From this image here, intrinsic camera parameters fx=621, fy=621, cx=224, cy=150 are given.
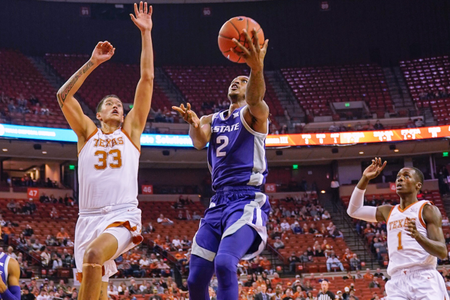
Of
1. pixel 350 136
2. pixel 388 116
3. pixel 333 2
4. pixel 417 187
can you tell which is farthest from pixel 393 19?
pixel 417 187

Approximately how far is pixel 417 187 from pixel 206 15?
30.9m

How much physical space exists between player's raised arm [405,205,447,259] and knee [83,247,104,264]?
289 cm

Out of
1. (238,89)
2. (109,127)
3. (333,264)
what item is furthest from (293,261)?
(109,127)

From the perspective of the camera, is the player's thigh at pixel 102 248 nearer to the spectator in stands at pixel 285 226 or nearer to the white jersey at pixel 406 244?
the white jersey at pixel 406 244

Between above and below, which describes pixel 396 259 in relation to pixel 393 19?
below

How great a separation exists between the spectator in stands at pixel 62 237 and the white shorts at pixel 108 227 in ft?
57.0

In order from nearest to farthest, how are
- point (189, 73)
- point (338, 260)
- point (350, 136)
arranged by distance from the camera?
point (338, 260), point (350, 136), point (189, 73)

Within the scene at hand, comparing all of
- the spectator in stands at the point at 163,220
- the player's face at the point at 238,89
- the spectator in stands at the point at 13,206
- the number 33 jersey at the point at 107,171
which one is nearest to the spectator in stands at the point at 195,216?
the spectator in stands at the point at 163,220

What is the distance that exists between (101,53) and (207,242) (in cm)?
215

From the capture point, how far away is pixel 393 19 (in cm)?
3634

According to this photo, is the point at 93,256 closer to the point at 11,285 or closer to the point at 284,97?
the point at 11,285

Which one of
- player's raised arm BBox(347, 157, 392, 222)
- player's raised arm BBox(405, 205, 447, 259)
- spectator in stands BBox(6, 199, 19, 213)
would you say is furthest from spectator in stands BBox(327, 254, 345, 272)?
player's raised arm BBox(405, 205, 447, 259)

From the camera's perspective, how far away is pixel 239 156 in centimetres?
557

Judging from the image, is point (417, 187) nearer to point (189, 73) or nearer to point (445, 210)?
point (445, 210)
